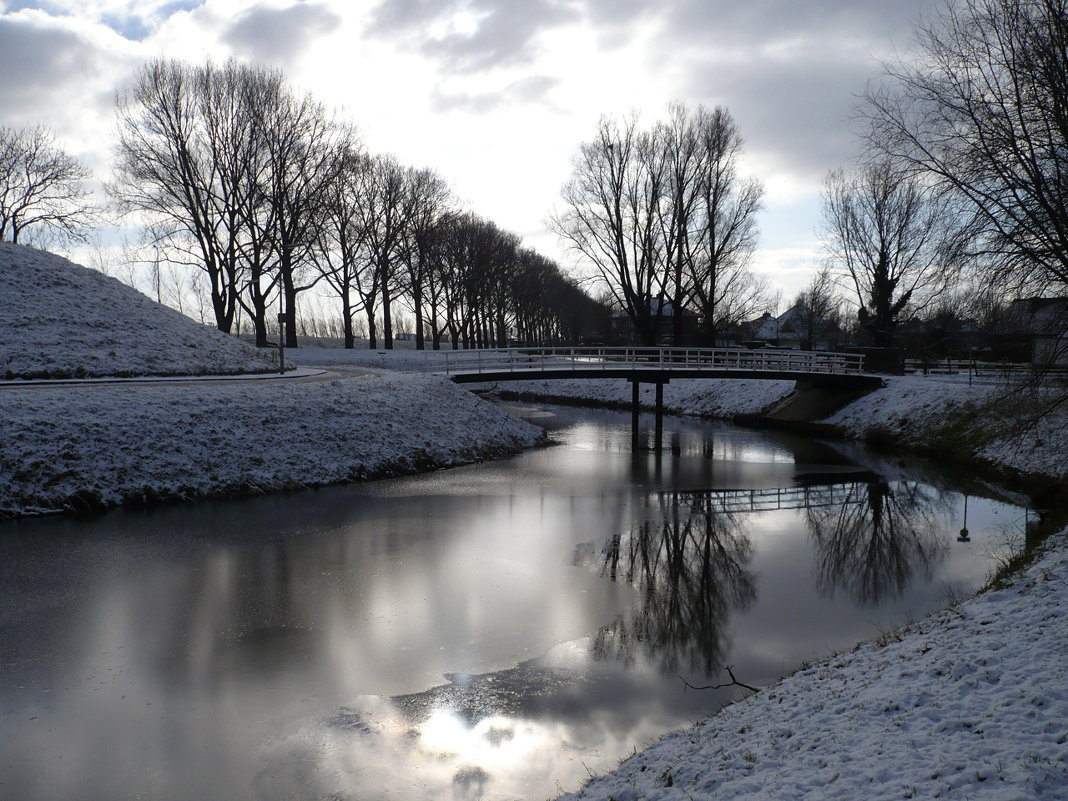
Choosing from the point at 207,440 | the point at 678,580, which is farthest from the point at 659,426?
the point at 678,580

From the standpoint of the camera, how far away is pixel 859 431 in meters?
31.0

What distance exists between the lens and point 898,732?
5.67 metres

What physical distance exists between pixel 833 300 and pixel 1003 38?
64.0 meters

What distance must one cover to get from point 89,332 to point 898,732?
28355 mm

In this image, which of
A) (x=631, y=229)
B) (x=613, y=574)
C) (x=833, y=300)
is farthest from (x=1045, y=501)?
(x=833, y=300)

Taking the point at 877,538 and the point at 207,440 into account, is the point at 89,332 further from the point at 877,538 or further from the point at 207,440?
the point at 877,538

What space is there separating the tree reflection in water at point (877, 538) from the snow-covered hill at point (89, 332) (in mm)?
21595

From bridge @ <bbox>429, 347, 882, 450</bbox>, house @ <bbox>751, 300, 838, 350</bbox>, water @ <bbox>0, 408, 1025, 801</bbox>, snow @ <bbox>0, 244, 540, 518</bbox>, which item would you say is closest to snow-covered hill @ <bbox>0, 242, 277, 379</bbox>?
snow @ <bbox>0, 244, 540, 518</bbox>

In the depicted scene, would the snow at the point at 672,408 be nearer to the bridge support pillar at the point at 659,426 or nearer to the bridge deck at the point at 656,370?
→ the bridge deck at the point at 656,370

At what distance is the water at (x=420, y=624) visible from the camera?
661 cm

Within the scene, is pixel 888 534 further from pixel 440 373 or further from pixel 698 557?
pixel 440 373

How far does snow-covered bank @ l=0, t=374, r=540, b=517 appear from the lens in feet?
53.5

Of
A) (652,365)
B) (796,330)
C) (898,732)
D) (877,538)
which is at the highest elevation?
(796,330)

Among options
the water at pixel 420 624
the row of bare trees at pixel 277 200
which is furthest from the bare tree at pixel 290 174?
the water at pixel 420 624
